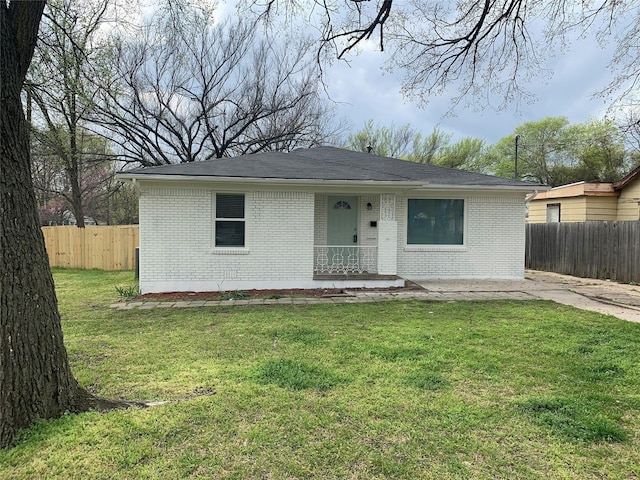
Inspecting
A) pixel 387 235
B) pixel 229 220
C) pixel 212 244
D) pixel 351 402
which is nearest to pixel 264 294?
pixel 212 244

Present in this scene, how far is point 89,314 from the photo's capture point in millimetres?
7082

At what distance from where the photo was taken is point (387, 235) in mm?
9758

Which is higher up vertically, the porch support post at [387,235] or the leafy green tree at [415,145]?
the leafy green tree at [415,145]

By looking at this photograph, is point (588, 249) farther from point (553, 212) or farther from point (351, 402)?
point (351, 402)

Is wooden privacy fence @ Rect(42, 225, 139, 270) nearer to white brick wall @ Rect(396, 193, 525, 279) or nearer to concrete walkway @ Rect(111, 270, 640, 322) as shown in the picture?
concrete walkway @ Rect(111, 270, 640, 322)

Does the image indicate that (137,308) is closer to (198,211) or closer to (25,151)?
(198,211)

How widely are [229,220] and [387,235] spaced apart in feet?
12.9

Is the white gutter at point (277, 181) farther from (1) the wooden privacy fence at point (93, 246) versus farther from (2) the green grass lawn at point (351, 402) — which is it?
(1) the wooden privacy fence at point (93, 246)

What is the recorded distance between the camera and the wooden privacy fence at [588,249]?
35.4 ft

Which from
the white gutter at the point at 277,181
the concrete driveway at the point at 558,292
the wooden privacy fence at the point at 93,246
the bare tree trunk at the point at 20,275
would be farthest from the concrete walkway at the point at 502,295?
the wooden privacy fence at the point at 93,246

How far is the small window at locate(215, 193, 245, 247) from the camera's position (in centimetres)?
933

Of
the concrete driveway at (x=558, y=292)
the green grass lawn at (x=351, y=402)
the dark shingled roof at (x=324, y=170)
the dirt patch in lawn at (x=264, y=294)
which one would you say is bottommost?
the green grass lawn at (x=351, y=402)

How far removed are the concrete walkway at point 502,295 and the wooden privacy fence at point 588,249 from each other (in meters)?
0.94

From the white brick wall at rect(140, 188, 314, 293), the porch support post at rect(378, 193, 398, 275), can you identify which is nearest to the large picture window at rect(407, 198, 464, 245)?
the porch support post at rect(378, 193, 398, 275)
